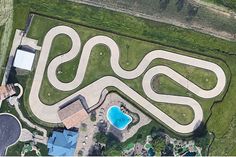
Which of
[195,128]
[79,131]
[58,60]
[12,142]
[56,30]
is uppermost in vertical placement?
[56,30]

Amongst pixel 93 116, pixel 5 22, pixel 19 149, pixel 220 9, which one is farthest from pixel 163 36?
pixel 19 149

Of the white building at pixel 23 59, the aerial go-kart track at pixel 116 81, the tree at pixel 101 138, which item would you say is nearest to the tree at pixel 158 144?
the aerial go-kart track at pixel 116 81

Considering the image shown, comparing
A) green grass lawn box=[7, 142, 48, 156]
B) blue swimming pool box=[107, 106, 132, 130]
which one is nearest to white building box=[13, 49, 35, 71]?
green grass lawn box=[7, 142, 48, 156]

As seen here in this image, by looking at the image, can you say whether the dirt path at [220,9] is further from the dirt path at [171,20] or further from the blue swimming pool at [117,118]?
the blue swimming pool at [117,118]

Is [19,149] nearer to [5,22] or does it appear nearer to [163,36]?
[5,22]

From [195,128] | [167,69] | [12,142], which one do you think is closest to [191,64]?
[167,69]

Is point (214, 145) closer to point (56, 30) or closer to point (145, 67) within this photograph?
point (145, 67)

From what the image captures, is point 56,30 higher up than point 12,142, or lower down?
higher up
